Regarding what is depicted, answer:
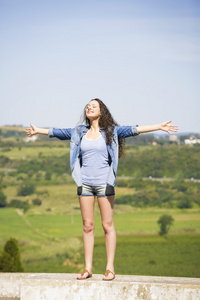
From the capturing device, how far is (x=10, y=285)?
214 inches

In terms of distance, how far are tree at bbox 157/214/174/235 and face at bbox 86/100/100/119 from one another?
190 feet

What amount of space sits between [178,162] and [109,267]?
67.9m

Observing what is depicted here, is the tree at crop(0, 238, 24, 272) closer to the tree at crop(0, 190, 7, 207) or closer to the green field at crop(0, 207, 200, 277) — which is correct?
the green field at crop(0, 207, 200, 277)

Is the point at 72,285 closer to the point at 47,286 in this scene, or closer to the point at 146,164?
the point at 47,286

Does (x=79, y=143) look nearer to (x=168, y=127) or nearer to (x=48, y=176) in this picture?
(x=168, y=127)

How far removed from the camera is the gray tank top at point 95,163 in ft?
15.0

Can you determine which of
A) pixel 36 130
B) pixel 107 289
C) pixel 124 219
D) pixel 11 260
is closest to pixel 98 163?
pixel 36 130

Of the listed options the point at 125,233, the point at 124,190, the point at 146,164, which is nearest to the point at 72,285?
the point at 125,233

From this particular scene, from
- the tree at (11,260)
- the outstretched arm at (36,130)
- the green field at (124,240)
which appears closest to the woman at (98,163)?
the outstretched arm at (36,130)

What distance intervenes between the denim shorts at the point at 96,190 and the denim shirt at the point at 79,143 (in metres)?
0.04

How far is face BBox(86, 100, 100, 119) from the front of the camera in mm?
4773

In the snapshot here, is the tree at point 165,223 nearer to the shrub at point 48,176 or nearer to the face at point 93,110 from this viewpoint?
the shrub at point 48,176

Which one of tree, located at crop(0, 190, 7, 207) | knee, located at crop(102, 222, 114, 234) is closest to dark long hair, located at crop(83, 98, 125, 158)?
knee, located at crop(102, 222, 114, 234)

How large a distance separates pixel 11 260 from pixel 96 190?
50.2 ft
